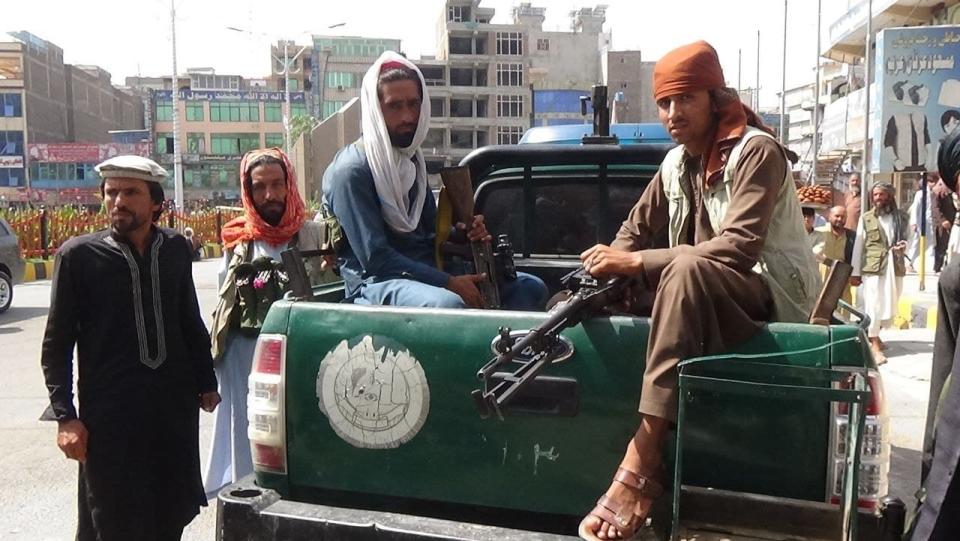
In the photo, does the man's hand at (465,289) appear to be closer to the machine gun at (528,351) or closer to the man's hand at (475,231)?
the man's hand at (475,231)

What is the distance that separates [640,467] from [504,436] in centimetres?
42

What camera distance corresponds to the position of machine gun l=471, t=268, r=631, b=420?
224 cm

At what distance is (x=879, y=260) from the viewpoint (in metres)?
8.50

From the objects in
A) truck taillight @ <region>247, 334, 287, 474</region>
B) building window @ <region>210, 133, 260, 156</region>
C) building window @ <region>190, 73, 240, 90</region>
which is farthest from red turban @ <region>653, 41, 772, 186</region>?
building window @ <region>190, 73, 240, 90</region>

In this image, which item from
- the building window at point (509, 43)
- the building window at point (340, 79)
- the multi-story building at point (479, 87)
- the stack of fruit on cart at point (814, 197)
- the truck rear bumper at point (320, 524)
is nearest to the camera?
the truck rear bumper at point (320, 524)

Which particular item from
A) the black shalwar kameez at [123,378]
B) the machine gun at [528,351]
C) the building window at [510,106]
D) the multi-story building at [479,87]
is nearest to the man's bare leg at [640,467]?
the machine gun at [528,351]

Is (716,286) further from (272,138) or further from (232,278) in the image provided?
(272,138)

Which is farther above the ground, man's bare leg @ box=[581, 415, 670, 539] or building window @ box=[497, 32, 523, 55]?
building window @ box=[497, 32, 523, 55]

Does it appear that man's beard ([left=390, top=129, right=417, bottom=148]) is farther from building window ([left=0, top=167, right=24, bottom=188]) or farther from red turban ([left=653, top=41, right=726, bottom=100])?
building window ([left=0, top=167, right=24, bottom=188])

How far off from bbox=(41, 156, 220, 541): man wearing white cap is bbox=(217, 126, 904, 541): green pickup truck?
22.3 inches

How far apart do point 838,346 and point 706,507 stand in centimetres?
55

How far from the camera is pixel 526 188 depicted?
4.55m

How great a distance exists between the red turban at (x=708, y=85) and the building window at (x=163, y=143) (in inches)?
3120

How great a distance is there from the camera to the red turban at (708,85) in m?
2.54
